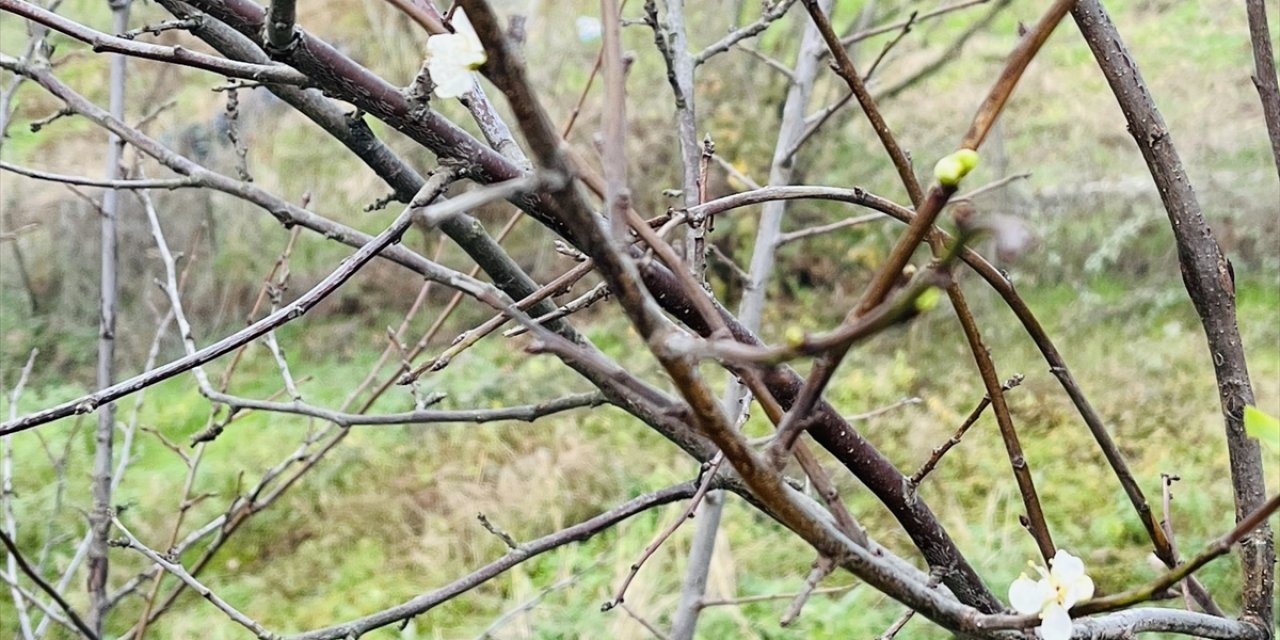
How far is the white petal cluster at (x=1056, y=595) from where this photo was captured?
1.12 ft

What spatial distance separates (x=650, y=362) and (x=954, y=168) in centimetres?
357

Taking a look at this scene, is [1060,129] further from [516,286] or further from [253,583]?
[516,286]

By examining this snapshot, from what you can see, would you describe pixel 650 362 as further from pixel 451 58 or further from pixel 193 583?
pixel 451 58

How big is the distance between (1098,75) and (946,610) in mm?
5706

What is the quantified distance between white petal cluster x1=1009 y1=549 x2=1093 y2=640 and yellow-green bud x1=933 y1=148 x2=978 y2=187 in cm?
18

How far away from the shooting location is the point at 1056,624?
0.34 m

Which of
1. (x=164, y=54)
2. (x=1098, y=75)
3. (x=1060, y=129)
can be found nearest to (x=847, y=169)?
(x=1060, y=129)

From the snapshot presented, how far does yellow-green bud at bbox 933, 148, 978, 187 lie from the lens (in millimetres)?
243

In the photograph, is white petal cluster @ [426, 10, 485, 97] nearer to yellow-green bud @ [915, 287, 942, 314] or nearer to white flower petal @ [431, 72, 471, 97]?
white flower petal @ [431, 72, 471, 97]

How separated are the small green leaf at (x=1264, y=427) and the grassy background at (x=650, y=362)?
198 cm

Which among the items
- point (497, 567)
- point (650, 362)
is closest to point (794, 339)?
point (497, 567)

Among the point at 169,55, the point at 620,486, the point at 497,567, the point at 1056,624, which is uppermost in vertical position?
the point at 620,486

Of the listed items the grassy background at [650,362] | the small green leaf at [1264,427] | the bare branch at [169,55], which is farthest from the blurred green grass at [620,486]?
the small green leaf at [1264,427]

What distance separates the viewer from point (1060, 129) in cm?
482
